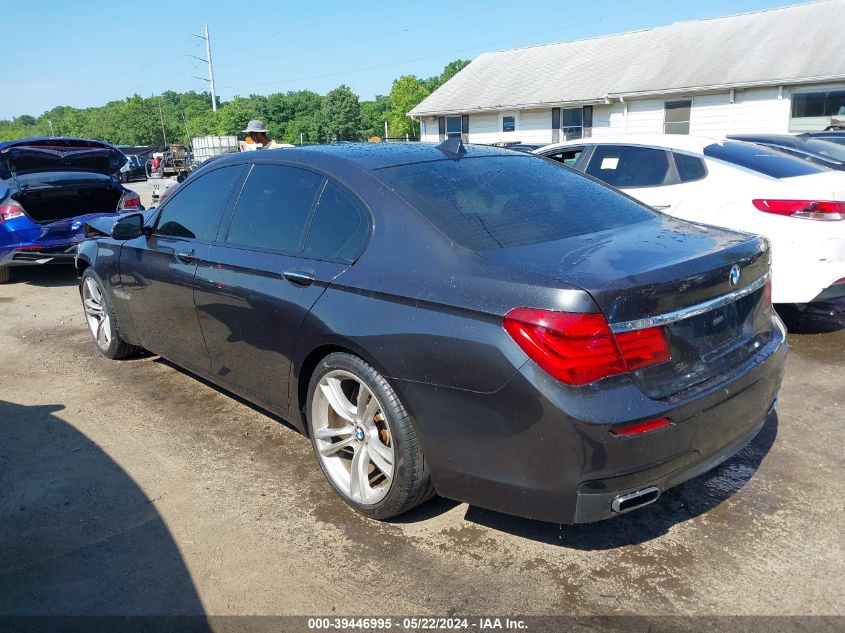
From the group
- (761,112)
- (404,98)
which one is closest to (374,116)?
(404,98)

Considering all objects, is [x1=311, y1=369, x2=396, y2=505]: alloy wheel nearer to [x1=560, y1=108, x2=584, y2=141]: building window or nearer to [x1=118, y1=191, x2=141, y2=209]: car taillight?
[x1=118, y1=191, x2=141, y2=209]: car taillight

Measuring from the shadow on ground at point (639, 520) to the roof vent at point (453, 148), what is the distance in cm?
181

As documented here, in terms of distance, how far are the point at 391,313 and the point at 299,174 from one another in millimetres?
1186

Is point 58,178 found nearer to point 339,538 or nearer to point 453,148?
point 453,148

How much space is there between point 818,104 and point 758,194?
19012 mm

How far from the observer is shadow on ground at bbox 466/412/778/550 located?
297 centimetres

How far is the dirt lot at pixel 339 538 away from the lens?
2617 millimetres

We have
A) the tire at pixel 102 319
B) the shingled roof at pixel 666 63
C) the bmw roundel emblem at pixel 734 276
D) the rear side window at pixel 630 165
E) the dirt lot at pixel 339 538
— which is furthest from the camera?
the shingled roof at pixel 666 63

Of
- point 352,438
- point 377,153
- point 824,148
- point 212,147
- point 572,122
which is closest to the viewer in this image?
point 352,438

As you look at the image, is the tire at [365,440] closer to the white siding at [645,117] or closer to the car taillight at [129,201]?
the car taillight at [129,201]

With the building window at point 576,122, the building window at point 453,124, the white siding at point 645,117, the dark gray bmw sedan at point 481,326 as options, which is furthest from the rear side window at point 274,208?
the building window at point 453,124

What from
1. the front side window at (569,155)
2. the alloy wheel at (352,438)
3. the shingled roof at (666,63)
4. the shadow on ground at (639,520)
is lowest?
the shadow on ground at (639,520)

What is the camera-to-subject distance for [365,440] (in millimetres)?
3107

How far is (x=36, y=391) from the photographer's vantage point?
16.3 ft
